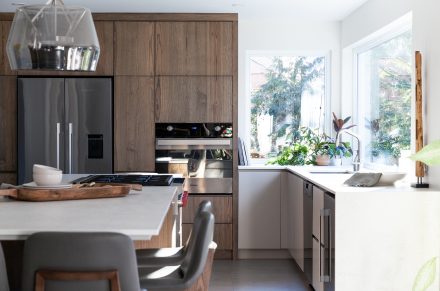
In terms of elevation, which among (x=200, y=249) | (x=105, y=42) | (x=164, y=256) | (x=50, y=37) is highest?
(x=105, y=42)

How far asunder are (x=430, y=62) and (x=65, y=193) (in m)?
2.43

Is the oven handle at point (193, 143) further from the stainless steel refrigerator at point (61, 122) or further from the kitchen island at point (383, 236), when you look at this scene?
the kitchen island at point (383, 236)

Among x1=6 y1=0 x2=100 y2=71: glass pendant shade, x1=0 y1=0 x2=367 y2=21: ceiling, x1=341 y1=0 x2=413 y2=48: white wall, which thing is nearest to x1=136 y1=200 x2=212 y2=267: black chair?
x1=6 y1=0 x2=100 y2=71: glass pendant shade

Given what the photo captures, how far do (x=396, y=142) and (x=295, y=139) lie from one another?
1.75m

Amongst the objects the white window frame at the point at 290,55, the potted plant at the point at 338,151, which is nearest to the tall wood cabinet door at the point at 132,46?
Answer: the white window frame at the point at 290,55

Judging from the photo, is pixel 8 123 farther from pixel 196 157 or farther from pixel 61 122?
pixel 196 157

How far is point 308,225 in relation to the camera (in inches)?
197

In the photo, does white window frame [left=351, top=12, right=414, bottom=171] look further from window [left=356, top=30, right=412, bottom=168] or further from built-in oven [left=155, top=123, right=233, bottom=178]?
built-in oven [left=155, top=123, right=233, bottom=178]

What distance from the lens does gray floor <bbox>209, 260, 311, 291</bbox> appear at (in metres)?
5.20

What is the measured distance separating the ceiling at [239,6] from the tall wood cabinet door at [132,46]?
0.53 ft

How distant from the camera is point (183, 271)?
8.20ft

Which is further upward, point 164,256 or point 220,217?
point 164,256

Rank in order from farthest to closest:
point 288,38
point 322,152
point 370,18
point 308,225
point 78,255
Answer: point 288,38 → point 322,152 → point 370,18 → point 308,225 → point 78,255

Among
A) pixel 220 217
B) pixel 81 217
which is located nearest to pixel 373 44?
pixel 220 217
